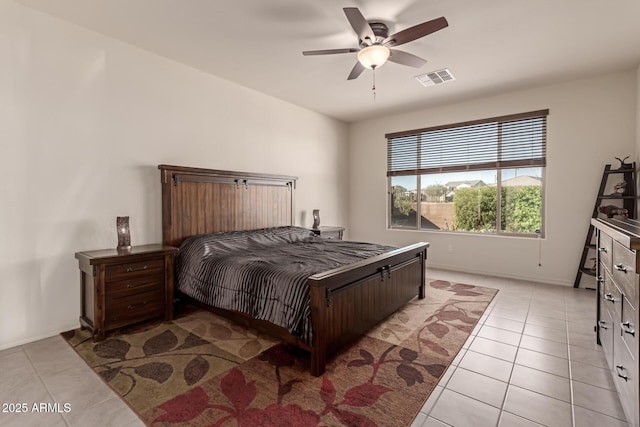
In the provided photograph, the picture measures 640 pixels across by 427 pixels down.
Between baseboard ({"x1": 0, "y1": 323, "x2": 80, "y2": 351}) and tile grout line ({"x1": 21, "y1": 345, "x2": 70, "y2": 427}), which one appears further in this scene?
baseboard ({"x1": 0, "y1": 323, "x2": 80, "y2": 351})

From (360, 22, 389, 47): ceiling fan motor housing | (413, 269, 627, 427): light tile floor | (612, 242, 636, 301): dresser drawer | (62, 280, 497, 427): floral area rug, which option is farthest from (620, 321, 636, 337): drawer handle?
(360, 22, 389, 47): ceiling fan motor housing

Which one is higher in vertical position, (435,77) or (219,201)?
(435,77)

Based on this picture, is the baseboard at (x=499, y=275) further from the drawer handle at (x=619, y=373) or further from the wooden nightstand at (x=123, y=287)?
the wooden nightstand at (x=123, y=287)

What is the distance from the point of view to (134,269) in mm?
2854

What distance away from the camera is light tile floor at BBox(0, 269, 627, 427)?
173 centimetres

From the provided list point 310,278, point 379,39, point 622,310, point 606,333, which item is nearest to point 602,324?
point 606,333

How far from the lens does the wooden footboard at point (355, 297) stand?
7.02ft

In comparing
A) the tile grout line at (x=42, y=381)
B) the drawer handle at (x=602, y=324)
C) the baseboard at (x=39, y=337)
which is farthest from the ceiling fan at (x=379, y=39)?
the baseboard at (x=39, y=337)

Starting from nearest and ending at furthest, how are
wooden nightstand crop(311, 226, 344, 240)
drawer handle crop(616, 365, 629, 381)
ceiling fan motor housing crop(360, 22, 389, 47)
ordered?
drawer handle crop(616, 365, 629, 381) < ceiling fan motor housing crop(360, 22, 389, 47) < wooden nightstand crop(311, 226, 344, 240)

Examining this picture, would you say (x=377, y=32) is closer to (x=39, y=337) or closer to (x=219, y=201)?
(x=219, y=201)

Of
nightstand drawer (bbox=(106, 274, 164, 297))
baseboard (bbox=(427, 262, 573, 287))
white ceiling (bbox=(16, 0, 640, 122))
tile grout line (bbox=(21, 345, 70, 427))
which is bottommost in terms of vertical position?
tile grout line (bbox=(21, 345, 70, 427))

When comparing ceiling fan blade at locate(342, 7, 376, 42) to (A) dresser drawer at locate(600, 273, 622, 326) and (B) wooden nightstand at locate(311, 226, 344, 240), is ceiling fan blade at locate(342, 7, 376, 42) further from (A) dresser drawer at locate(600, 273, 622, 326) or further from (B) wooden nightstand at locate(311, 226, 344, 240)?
(B) wooden nightstand at locate(311, 226, 344, 240)

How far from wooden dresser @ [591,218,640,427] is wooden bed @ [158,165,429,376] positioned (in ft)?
5.10

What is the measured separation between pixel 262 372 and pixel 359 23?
267 centimetres
